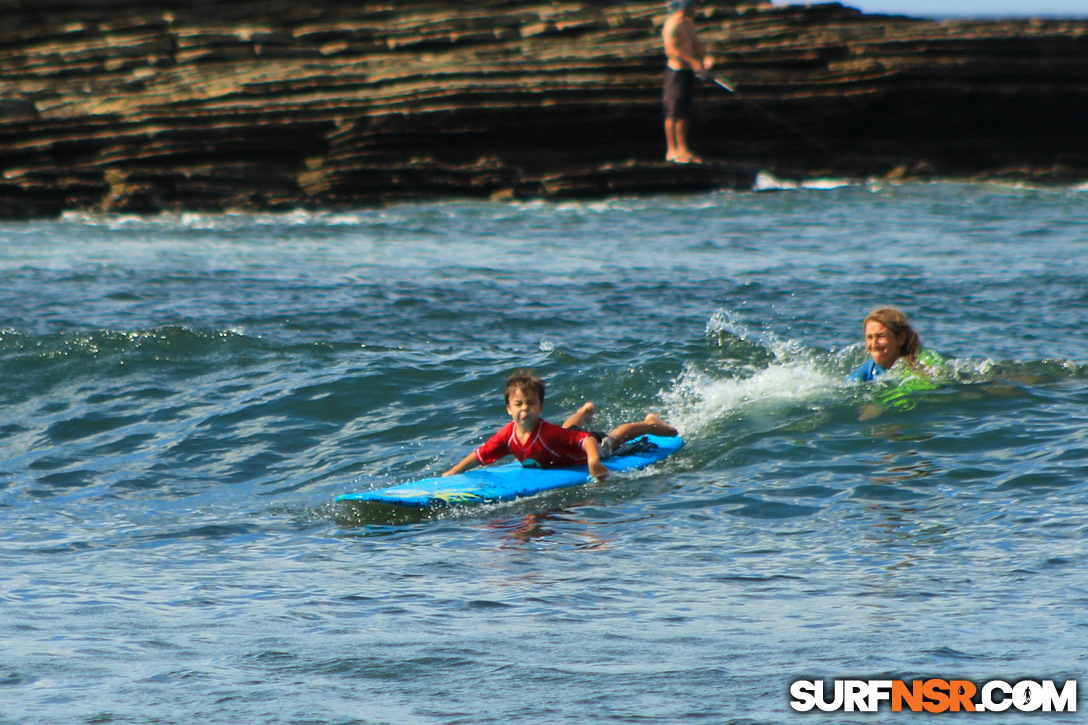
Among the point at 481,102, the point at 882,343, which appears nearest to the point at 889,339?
the point at 882,343

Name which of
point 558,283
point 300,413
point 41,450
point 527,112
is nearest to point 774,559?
point 300,413

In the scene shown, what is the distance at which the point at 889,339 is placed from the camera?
935cm

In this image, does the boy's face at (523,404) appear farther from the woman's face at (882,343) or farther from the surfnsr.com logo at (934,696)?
the surfnsr.com logo at (934,696)

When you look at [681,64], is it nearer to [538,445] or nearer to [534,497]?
[538,445]

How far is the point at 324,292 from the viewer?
1466 centimetres

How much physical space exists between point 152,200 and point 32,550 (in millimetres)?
15741

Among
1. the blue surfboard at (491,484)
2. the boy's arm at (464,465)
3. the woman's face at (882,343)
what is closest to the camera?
the blue surfboard at (491,484)

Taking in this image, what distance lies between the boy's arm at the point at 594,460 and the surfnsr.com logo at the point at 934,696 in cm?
348

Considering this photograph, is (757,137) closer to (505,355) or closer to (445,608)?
(505,355)

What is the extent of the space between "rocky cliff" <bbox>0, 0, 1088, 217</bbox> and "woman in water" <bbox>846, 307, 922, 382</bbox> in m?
12.9

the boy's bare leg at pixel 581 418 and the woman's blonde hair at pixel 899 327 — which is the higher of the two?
the woman's blonde hair at pixel 899 327

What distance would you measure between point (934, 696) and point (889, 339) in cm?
505

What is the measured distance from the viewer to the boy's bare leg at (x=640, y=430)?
8930mm

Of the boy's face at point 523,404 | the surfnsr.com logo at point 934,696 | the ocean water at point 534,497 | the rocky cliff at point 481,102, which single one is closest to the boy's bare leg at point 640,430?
the ocean water at point 534,497
